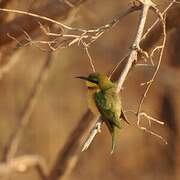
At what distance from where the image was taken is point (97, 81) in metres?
2.21

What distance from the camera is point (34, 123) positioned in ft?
19.5

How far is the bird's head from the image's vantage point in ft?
7.11

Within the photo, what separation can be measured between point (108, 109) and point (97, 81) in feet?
0.35

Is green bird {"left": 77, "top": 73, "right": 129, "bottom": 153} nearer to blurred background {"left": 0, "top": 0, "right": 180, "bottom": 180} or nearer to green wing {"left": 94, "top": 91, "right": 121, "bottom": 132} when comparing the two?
green wing {"left": 94, "top": 91, "right": 121, "bottom": 132}

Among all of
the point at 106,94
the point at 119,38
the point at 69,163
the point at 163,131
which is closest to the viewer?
the point at 106,94

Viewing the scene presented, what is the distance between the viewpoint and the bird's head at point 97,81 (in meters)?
2.17

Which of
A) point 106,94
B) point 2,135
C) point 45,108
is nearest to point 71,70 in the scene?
point 45,108

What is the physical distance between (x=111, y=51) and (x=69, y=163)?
8.49ft

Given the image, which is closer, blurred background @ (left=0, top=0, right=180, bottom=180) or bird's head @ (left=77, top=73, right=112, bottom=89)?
bird's head @ (left=77, top=73, right=112, bottom=89)

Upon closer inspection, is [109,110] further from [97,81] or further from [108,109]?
[97,81]

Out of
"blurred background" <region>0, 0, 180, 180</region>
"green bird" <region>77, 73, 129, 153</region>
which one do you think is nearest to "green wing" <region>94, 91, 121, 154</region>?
"green bird" <region>77, 73, 129, 153</region>

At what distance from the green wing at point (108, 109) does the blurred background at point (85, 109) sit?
3.25 meters

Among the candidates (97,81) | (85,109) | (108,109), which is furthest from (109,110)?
(85,109)

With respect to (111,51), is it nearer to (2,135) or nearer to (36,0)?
(2,135)
